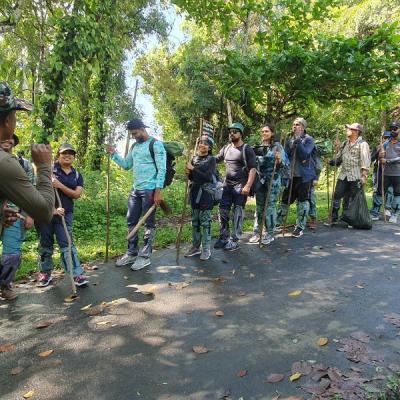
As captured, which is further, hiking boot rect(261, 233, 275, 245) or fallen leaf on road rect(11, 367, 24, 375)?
hiking boot rect(261, 233, 275, 245)

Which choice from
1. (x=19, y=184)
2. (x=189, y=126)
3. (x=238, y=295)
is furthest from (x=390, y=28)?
(x=189, y=126)

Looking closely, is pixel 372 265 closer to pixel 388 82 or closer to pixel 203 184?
pixel 203 184

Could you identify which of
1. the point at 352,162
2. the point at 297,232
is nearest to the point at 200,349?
the point at 297,232

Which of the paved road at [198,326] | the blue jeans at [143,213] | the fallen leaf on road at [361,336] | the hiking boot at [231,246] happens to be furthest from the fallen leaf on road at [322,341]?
the hiking boot at [231,246]

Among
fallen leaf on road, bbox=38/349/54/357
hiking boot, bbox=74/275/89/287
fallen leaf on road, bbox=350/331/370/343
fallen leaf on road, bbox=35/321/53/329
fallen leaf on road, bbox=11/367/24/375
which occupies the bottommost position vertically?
fallen leaf on road, bbox=11/367/24/375

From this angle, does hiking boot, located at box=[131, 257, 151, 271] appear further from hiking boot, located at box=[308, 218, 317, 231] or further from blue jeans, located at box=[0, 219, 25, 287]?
hiking boot, located at box=[308, 218, 317, 231]

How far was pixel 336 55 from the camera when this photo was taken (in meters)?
6.96

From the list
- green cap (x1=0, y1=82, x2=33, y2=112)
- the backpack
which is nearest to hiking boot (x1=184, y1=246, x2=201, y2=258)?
the backpack

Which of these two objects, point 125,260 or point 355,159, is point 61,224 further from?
point 355,159

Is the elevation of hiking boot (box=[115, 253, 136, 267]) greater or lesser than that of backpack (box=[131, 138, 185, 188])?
lesser

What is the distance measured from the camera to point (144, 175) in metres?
5.80

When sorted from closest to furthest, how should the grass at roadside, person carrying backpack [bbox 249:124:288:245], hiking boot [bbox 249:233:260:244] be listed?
1. the grass at roadside
2. person carrying backpack [bbox 249:124:288:245]
3. hiking boot [bbox 249:233:260:244]

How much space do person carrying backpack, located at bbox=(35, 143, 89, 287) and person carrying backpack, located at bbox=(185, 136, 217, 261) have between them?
1799 millimetres

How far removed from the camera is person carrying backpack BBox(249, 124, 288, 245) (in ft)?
23.2
